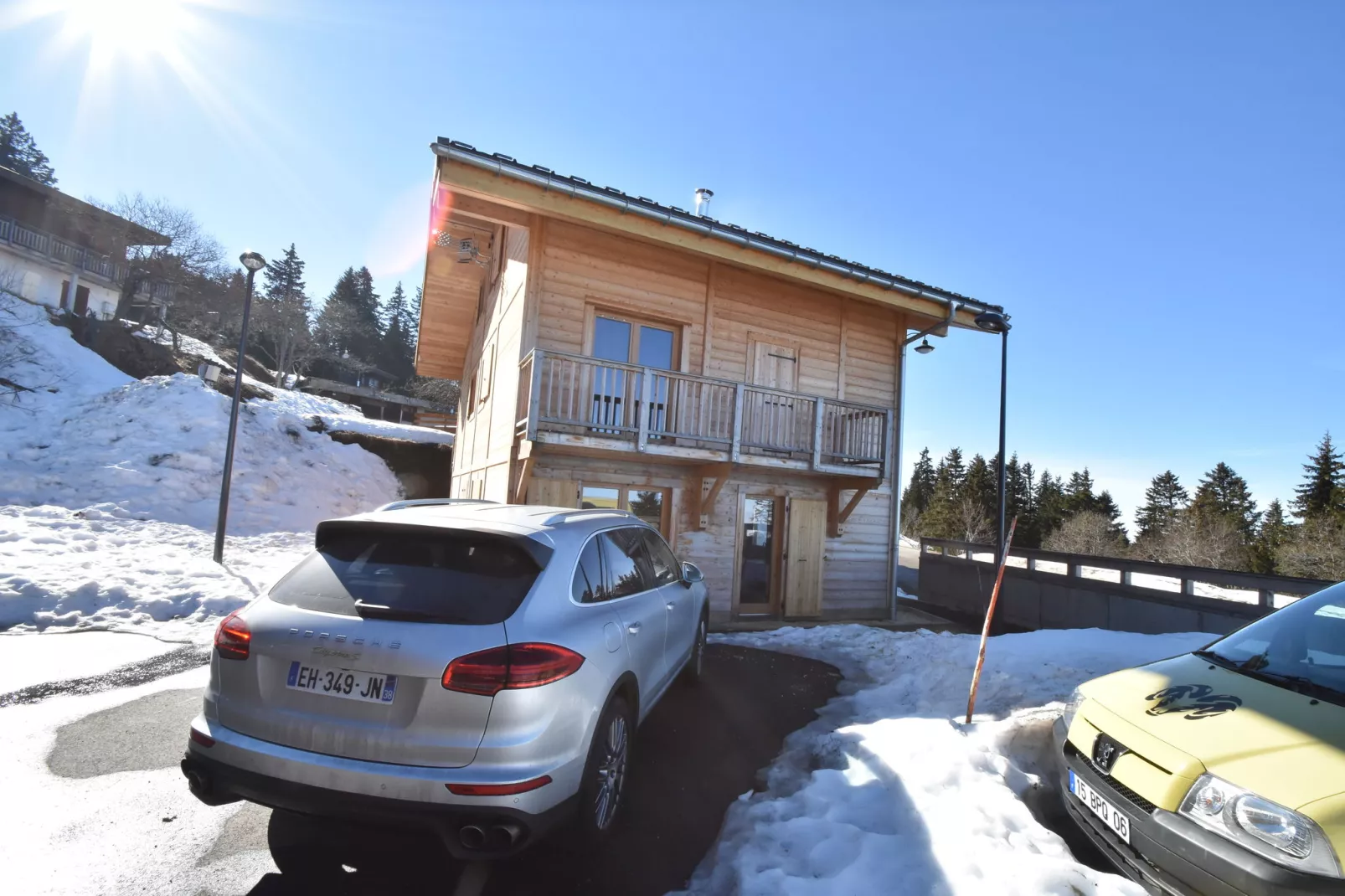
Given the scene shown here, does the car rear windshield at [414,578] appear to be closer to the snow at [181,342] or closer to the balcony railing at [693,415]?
the balcony railing at [693,415]

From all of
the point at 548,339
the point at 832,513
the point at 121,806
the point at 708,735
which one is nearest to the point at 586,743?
the point at 708,735

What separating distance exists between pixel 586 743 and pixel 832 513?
9524 mm

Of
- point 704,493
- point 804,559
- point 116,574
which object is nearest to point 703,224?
point 704,493

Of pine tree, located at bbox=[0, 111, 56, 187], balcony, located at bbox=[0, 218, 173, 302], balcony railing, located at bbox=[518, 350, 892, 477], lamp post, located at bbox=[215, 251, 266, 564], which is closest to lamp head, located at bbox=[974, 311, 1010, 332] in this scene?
balcony railing, located at bbox=[518, 350, 892, 477]

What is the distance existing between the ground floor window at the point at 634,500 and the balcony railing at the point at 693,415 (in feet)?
3.23

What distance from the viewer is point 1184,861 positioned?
2406mm

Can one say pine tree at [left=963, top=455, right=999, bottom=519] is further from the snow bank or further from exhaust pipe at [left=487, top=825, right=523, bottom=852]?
exhaust pipe at [left=487, top=825, right=523, bottom=852]

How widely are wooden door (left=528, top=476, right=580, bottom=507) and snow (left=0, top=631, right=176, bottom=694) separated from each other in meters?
4.43

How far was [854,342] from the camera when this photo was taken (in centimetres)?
1234

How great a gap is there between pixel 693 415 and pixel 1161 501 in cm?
7617

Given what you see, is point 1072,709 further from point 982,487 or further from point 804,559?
point 982,487

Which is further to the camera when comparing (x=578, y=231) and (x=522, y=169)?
(x=578, y=231)

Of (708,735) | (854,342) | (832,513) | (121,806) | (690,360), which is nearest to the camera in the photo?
(121,806)

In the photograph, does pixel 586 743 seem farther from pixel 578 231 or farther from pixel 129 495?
pixel 129 495
